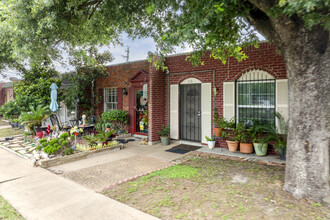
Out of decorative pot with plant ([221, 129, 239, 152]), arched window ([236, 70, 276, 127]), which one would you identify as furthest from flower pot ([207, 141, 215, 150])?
arched window ([236, 70, 276, 127])

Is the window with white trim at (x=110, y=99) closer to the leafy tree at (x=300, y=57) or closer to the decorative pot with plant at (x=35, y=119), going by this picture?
the decorative pot with plant at (x=35, y=119)

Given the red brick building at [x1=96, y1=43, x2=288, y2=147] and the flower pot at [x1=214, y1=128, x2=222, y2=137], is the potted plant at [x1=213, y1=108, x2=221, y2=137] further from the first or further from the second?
the red brick building at [x1=96, y1=43, x2=288, y2=147]

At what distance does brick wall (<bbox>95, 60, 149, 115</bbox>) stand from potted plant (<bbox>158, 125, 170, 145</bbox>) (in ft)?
8.29

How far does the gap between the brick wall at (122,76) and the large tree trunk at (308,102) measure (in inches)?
254

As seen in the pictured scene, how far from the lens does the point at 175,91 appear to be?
8.15 metres

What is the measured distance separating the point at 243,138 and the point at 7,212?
5.67 m

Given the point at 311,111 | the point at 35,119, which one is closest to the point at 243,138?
the point at 311,111

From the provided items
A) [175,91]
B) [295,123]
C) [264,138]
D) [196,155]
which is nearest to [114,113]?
[175,91]

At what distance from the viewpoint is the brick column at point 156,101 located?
7941 mm

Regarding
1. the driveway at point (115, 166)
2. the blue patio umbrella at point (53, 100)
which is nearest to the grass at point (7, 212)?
the driveway at point (115, 166)

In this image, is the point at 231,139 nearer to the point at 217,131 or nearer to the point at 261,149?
the point at 217,131

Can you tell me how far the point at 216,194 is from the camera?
3596mm

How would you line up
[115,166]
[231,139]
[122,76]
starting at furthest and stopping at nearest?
[122,76], [231,139], [115,166]

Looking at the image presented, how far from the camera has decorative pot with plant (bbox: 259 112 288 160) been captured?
18.0 ft
